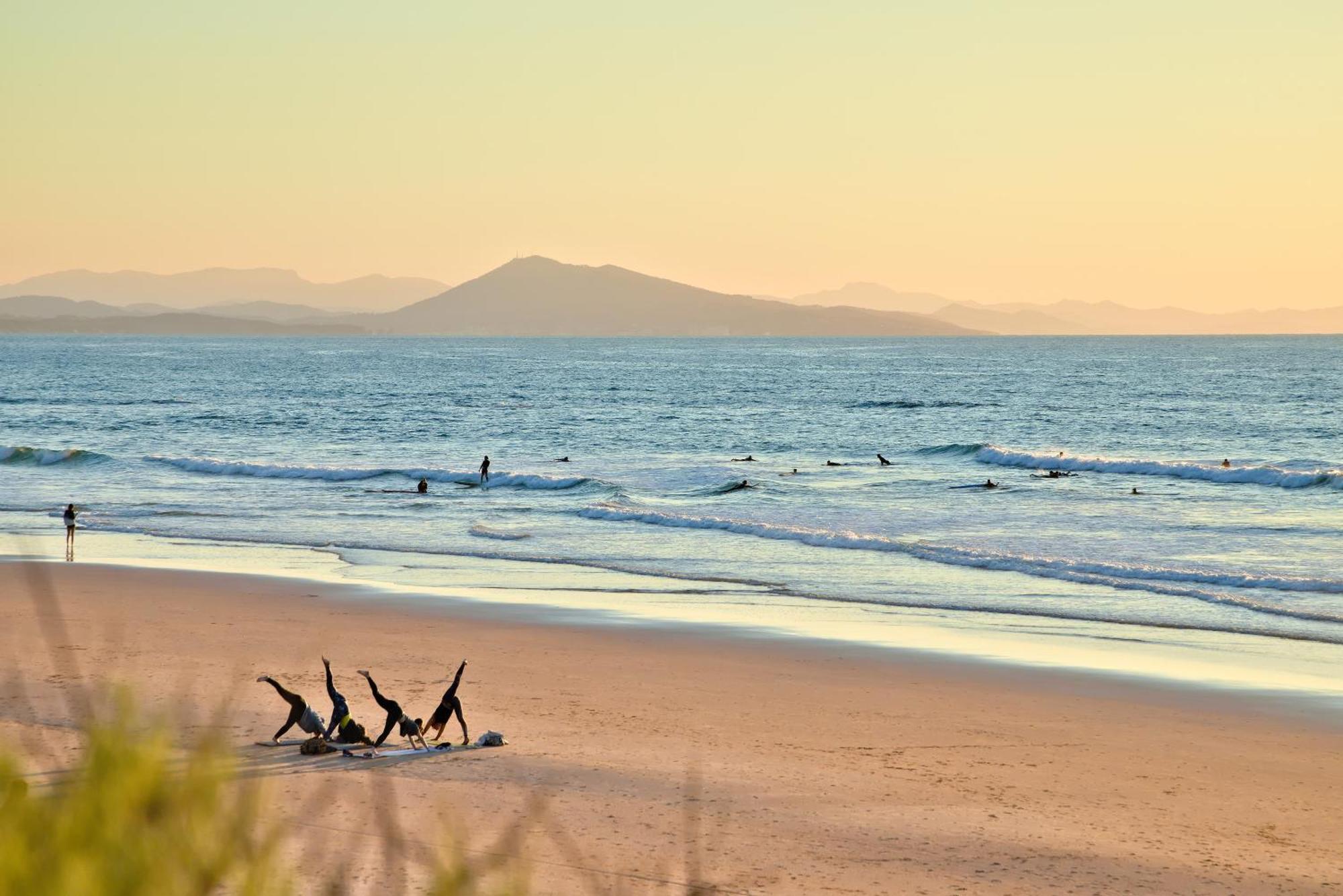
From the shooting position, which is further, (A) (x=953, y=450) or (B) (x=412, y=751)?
(A) (x=953, y=450)

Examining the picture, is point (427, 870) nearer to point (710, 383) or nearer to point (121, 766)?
point (121, 766)

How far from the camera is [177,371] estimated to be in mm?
134625

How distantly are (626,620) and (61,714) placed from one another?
324 inches

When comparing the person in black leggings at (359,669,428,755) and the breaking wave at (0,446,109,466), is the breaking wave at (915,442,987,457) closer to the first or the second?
the breaking wave at (0,446,109,466)

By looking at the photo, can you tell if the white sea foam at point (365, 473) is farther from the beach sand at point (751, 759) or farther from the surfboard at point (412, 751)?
the surfboard at point (412, 751)

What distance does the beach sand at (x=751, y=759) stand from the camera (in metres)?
8.88

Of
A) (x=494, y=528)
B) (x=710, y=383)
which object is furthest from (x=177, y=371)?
(x=494, y=528)

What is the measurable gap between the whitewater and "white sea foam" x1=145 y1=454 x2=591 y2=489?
13cm

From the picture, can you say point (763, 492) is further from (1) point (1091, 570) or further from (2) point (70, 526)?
(2) point (70, 526)

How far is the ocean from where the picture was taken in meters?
22.2

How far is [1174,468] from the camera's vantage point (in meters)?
45.9

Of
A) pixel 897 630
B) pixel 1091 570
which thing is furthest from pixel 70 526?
pixel 1091 570

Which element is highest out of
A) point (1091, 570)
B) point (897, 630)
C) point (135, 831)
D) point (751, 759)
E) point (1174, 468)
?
point (135, 831)

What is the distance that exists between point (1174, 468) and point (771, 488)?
48.0ft
